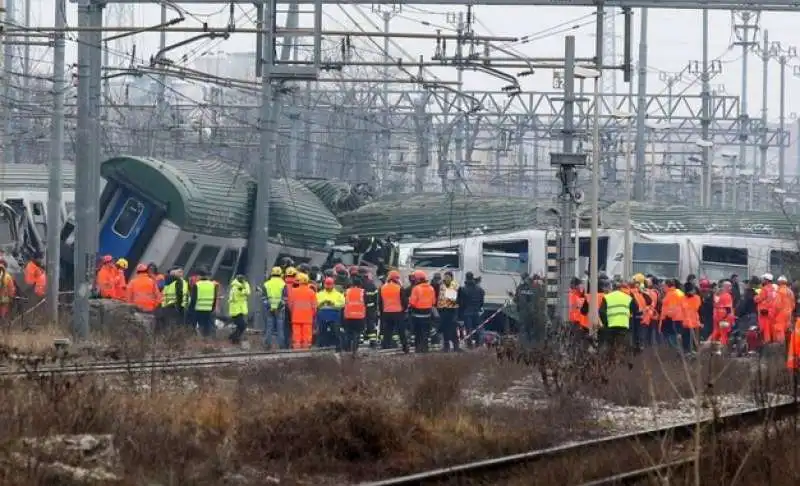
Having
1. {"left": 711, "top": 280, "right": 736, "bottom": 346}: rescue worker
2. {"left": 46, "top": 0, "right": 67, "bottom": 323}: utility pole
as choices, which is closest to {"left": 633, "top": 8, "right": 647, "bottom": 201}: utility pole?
{"left": 711, "top": 280, "right": 736, "bottom": 346}: rescue worker

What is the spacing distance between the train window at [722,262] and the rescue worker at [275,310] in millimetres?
13790

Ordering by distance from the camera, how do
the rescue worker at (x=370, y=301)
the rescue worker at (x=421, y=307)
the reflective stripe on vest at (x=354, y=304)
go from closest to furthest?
the reflective stripe on vest at (x=354, y=304) < the rescue worker at (x=421, y=307) < the rescue worker at (x=370, y=301)

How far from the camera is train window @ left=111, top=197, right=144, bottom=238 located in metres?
34.7

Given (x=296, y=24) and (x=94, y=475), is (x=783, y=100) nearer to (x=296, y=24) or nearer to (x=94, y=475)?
(x=296, y=24)

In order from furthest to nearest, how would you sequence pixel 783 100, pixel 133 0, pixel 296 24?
1. pixel 783 100
2. pixel 296 24
3. pixel 133 0

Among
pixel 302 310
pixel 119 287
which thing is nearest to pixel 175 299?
pixel 119 287

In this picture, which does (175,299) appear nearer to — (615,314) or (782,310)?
(615,314)

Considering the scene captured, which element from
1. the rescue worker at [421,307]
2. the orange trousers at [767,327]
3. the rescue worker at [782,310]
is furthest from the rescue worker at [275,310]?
the rescue worker at [782,310]

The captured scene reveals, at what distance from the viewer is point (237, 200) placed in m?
36.2

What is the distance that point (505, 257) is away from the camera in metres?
38.1

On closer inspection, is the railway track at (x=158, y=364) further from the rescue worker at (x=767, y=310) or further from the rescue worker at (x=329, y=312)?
the rescue worker at (x=767, y=310)

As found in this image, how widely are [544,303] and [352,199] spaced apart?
1518 cm

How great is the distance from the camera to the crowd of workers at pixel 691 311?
1078 inches

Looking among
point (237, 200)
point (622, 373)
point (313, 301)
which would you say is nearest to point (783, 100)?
point (237, 200)
